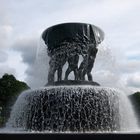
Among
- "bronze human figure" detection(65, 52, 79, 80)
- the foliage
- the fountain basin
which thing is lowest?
the fountain basin

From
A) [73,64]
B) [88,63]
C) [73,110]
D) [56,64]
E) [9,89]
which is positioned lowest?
[73,110]

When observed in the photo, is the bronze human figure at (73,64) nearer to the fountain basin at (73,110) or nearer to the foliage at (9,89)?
the fountain basin at (73,110)

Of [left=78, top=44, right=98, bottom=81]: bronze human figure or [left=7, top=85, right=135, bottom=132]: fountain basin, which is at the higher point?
[left=78, top=44, right=98, bottom=81]: bronze human figure

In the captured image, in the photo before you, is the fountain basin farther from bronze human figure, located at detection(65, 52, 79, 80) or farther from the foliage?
the foliage

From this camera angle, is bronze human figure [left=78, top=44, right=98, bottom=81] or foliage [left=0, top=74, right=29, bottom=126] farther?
foliage [left=0, top=74, right=29, bottom=126]

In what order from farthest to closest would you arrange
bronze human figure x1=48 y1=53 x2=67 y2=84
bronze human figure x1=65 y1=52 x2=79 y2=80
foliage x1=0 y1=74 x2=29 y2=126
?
1. foliage x1=0 y1=74 x2=29 y2=126
2. bronze human figure x1=48 y1=53 x2=67 y2=84
3. bronze human figure x1=65 y1=52 x2=79 y2=80

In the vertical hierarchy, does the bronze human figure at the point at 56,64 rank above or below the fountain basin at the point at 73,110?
above

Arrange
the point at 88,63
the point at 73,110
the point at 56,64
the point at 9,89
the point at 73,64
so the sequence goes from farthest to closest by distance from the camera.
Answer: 1. the point at 9,89
2. the point at 56,64
3. the point at 88,63
4. the point at 73,64
5. the point at 73,110

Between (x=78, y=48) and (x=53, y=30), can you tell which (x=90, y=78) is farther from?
(x=53, y=30)

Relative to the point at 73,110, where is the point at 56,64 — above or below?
above

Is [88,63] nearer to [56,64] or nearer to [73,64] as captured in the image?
[73,64]

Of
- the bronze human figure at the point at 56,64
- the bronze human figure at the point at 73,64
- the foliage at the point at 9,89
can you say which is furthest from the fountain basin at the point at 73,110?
the foliage at the point at 9,89

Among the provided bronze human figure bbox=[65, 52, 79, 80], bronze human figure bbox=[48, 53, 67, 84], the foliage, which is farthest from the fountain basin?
the foliage

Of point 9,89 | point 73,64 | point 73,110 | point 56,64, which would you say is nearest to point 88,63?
point 73,64
